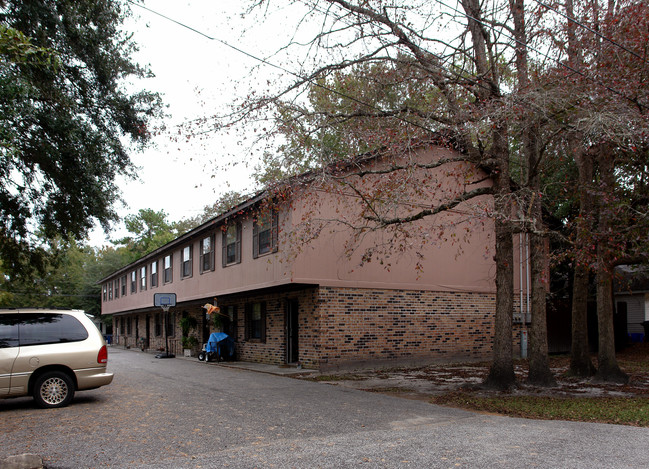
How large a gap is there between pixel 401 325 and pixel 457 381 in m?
3.74

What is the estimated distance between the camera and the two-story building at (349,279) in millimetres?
15414

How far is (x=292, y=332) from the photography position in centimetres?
1778

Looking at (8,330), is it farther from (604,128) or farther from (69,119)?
(604,128)

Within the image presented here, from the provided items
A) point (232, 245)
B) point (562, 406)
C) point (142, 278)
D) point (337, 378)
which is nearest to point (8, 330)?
point (337, 378)

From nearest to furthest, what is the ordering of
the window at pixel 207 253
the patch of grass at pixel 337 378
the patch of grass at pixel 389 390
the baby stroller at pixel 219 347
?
1. the patch of grass at pixel 389 390
2. the patch of grass at pixel 337 378
3. the baby stroller at pixel 219 347
4. the window at pixel 207 253

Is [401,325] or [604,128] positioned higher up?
[604,128]

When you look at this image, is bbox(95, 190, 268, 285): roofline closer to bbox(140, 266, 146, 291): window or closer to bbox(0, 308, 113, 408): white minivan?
bbox(140, 266, 146, 291): window

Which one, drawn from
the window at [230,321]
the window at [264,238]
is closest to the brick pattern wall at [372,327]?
the window at [230,321]

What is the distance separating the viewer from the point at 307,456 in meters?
6.14

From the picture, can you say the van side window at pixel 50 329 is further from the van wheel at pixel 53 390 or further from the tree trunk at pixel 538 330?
the tree trunk at pixel 538 330

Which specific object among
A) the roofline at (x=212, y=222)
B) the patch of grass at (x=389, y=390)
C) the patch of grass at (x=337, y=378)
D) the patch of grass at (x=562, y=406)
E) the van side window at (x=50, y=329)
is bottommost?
the patch of grass at (x=337, y=378)

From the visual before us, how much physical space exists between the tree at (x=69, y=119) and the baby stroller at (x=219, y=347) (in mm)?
7082

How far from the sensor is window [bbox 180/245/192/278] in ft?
80.7

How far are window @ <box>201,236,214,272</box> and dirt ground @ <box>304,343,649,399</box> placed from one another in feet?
28.3
